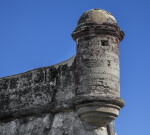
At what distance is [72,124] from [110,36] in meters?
2.16

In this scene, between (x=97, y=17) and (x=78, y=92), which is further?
(x=97, y=17)

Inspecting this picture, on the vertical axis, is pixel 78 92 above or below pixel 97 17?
below

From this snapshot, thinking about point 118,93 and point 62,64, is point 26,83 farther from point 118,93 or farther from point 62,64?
point 118,93

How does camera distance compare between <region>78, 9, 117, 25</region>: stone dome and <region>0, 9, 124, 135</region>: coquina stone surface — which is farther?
<region>78, 9, 117, 25</region>: stone dome

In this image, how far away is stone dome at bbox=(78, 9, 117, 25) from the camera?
872cm

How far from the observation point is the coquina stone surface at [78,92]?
8117 mm

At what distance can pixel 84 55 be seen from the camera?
337 inches

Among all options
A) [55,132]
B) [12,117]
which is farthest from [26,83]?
[55,132]

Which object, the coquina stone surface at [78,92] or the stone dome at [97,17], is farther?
the stone dome at [97,17]

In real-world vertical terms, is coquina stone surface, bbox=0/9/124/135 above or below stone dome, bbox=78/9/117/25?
below

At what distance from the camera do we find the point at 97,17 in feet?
28.7

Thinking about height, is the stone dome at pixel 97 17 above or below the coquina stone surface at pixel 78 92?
above

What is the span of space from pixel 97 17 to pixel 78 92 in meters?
1.80

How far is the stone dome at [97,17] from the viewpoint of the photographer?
872cm
